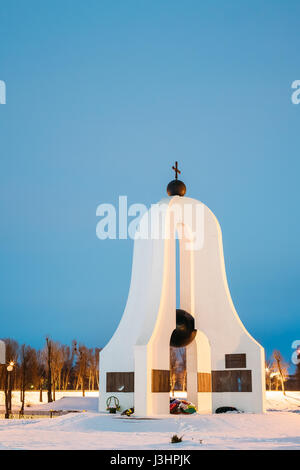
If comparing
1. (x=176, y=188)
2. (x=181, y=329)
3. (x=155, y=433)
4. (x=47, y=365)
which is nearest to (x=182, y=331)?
(x=181, y=329)

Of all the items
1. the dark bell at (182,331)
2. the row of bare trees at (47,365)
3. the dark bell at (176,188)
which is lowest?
the row of bare trees at (47,365)

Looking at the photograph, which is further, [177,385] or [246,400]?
[177,385]

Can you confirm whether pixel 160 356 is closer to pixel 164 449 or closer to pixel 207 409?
pixel 207 409

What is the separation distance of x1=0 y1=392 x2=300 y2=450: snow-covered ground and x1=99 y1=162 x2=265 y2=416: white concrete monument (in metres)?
2.23

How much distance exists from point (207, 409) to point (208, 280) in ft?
17.2

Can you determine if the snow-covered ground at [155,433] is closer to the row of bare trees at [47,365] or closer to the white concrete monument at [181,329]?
the white concrete monument at [181,329]

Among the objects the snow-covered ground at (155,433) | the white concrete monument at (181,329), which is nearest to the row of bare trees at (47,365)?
the white concrete monument at (181,329)

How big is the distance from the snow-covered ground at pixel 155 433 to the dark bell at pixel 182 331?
14.1 ft

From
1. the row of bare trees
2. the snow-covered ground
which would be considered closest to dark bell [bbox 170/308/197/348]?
the snow-covered ground

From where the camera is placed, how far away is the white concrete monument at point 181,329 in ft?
64.0

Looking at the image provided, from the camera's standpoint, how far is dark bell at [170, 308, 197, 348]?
832 inches

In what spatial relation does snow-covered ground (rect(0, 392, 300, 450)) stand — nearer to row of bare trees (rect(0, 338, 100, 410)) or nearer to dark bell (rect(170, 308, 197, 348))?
dark bell (rect(170, 308, 197, 348))
